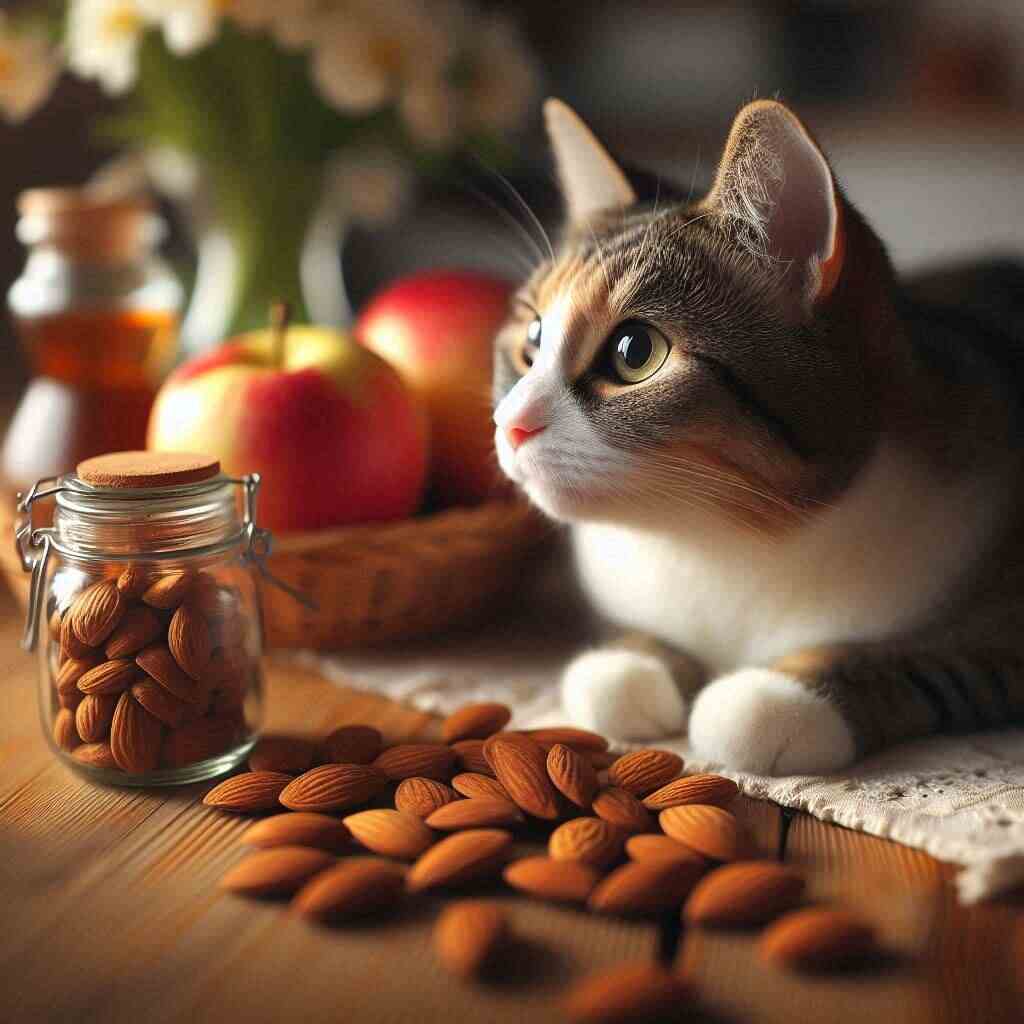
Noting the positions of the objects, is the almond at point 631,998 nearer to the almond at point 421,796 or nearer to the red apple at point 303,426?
the almond at point 421,796

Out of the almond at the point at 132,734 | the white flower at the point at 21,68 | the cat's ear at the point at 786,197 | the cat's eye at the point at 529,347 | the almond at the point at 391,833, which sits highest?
the white flower at the point at 21,68

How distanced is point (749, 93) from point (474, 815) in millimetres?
884

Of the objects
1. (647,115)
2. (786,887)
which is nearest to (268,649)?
(786,887)

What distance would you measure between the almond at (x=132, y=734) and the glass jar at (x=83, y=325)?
388 mm

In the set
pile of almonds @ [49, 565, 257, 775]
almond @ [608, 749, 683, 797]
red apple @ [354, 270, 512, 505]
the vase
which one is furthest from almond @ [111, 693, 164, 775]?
the vase

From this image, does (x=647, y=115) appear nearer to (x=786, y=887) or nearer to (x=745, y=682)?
(x=745, y=682)

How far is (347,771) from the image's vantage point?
0.74 m

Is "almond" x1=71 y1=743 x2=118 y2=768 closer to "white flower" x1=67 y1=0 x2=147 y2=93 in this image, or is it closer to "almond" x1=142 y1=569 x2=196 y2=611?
"almond" x1=142 y1=569 x2=196 y2=611

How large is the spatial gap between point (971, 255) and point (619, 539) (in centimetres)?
64

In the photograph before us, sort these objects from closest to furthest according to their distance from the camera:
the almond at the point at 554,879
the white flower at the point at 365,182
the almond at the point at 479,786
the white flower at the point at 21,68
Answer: the almond at the point at 554,879 < the almond at the point at 479,786 < the white flower at the point at 21,68 < the white flower at the point at 365,182

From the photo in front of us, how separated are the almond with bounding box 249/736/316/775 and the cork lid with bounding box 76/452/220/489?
195 millimetres

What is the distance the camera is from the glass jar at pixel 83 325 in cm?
104

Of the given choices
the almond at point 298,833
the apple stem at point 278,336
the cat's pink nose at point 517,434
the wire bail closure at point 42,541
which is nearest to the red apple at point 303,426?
the apple stem at point 278,336

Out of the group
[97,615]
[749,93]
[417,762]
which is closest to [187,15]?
[749,93]
